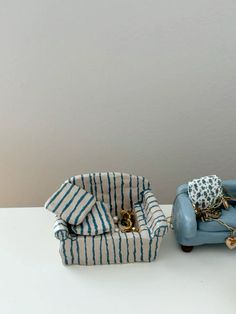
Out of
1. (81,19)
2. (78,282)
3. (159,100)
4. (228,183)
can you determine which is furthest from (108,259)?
(81,19)

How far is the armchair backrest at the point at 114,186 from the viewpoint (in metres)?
0.84

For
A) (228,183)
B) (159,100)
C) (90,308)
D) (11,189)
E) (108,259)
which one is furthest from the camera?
(11,189)

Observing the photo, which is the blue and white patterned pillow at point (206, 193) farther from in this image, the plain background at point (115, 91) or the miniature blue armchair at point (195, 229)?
the plain background at point (115, 91)

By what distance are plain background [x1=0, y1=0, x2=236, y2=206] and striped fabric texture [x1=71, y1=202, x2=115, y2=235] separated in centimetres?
41

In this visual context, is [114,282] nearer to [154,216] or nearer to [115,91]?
[154,216]

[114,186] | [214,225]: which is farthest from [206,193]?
[114,186]

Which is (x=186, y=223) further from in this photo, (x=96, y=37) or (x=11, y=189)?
(x=11, y=189)

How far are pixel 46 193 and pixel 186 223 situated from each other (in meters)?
0.66

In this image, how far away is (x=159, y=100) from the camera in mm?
1108

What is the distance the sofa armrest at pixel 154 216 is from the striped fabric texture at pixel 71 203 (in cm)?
13

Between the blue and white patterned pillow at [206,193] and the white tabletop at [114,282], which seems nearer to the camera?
the white tabletop at [114,282]

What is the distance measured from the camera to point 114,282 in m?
0.71

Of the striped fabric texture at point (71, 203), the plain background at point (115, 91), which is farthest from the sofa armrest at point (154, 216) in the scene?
the plain background at point (115, 91)

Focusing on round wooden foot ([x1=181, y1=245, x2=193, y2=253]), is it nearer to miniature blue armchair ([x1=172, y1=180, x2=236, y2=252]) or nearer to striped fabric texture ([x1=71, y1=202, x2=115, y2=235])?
miniature blue armchair ([x1=172, y1=180, x2=236, y2=252])
